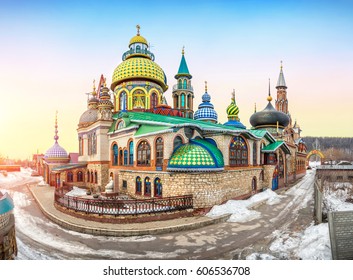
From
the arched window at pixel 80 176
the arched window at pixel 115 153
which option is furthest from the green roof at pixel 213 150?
the arched window at pixel 80 176

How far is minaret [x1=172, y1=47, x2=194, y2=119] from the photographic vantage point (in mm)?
18656

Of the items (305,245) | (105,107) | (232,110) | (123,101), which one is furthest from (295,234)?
(232,110)

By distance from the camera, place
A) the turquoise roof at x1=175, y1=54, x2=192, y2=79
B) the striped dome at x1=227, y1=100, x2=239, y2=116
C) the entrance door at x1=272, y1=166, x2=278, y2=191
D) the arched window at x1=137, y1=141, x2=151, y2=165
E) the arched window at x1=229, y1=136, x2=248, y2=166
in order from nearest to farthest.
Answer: the arched window at x1=137, y1=141, x2=151, y2=165
the arched window at x1=229, y1=136, x2=248, y2=166
the entrance door at x1=272, y1=166, x2=278, y2=191
the striped dome at x1=227, y1=100, x2=239, y2=116
the turquoise roof at x1=175, y1=54, x2=192, y2=79

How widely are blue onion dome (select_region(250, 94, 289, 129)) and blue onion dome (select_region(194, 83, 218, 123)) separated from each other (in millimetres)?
3531

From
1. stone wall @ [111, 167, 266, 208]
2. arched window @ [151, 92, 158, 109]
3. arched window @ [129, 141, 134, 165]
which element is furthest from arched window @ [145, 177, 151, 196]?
arched window @ [151, 92, 158, 109]

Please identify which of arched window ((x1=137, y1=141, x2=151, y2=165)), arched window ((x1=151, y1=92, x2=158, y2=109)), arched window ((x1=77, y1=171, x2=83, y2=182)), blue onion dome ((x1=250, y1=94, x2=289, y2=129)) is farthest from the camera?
blue onion dome ((x1=250, y1=94, x2=289, y2=129))

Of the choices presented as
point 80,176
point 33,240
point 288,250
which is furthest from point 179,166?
point 80,176

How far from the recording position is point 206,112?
17.9 metres

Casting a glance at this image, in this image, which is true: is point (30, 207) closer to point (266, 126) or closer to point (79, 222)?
point (79, 222)

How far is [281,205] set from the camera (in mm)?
9539

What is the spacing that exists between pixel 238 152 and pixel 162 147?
11.4 feet

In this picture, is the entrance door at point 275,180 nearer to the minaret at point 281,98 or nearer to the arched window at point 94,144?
the arched window at point 94,144

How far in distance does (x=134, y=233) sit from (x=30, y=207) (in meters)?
6.20

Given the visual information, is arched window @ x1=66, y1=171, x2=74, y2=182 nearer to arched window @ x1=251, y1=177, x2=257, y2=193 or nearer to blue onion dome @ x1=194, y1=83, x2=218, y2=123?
blue onion dome @ x1=194, y1=83, x2=218, y2=123
